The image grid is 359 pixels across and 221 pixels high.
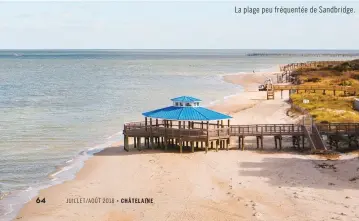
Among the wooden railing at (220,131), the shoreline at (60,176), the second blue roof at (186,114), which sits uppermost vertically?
the second blue roof at (186,114)

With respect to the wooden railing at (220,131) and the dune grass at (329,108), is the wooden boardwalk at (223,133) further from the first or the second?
the dune grass at (329,108)

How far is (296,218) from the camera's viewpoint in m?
22.1

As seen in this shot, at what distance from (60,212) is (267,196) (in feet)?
30.5

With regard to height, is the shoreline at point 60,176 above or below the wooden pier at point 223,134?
below

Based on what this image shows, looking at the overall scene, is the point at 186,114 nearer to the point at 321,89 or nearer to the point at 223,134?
the point at 223,134

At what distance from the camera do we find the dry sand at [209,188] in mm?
23062

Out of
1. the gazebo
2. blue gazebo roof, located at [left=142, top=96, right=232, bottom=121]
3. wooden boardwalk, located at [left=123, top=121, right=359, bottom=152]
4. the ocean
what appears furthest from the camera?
wooden boardwalk, located at [left=123, top=121, right=359, bottom=152]

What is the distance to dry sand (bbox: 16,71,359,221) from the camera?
75.7ft

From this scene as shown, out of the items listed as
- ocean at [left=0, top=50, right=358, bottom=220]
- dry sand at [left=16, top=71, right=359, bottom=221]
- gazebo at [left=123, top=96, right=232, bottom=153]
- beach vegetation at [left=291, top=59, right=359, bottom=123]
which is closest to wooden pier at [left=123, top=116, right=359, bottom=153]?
gazebo at [left=123, top=96, right=232, bottom=153]

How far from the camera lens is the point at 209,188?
2697cm

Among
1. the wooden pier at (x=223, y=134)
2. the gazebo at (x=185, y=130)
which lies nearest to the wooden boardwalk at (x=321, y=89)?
the wooden pier at (x=223, y=134)

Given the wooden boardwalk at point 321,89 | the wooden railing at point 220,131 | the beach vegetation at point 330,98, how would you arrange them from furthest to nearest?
1. the wooden boardwalk at point 321,89
2. the beach vegetation at point 330,98
3. the wooden railing at point 220,131

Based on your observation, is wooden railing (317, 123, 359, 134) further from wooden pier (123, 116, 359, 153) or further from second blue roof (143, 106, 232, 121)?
second blue roof (143, 106, 232, 121)

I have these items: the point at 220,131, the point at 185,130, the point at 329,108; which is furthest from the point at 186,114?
the point at 329,108
